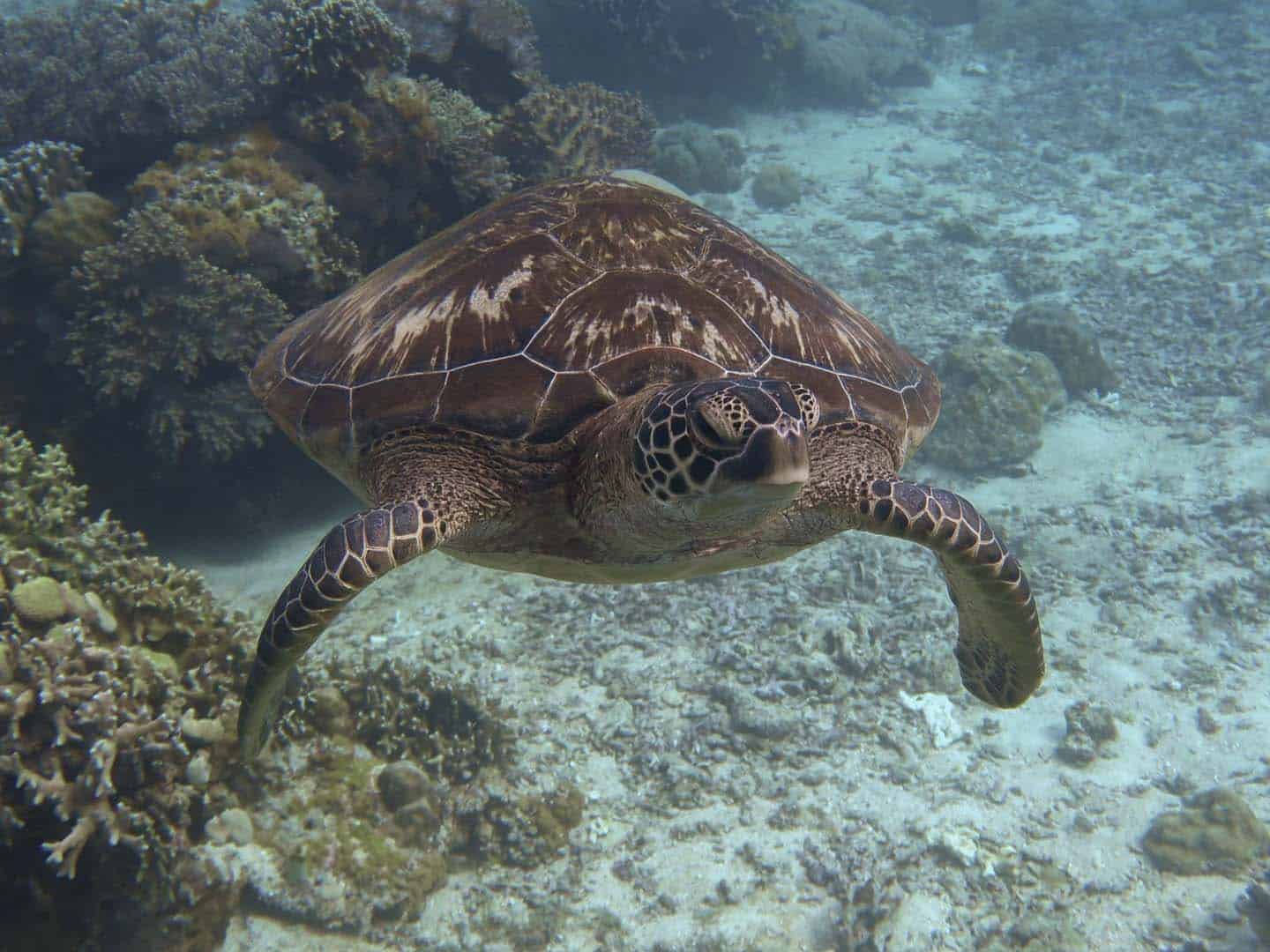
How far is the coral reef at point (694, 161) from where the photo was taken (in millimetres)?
12086

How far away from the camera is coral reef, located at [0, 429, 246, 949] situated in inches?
101

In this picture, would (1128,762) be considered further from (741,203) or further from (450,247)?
(741,203)

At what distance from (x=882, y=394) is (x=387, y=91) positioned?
4872 mm

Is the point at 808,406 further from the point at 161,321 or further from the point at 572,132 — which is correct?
the point at 572,132

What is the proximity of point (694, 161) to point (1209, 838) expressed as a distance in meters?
11.4

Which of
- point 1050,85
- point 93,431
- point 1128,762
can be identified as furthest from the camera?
point 1050,85

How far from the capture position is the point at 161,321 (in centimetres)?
490

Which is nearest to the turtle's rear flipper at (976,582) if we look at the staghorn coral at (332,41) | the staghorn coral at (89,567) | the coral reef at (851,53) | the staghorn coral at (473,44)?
the staghorn coral at (89,567)

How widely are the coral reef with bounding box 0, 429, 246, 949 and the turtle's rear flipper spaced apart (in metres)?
2.92

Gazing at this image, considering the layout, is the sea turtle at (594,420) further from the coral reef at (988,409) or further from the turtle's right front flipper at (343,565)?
the coral reef at (988,409)

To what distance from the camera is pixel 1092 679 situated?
5430mm

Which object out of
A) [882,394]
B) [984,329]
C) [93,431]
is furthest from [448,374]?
[984,329]

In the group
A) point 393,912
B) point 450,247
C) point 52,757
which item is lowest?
point 393,912

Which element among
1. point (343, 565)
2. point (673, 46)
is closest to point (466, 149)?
point (343, 565)
